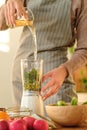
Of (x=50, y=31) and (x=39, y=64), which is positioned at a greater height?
(x=50, y=31)

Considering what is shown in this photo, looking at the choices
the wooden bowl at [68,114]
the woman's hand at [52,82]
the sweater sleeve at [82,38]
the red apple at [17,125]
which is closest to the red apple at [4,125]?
the red apple at [17,125]

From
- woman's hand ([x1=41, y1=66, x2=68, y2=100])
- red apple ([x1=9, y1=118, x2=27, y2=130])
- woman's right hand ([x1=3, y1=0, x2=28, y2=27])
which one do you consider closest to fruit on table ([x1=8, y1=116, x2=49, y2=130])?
red apple ([x1=9, y1=118, x2=27, y2=130])

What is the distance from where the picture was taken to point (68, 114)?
1289 millimetres

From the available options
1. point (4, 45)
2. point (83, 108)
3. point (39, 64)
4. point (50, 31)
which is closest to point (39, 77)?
point (39, 64)

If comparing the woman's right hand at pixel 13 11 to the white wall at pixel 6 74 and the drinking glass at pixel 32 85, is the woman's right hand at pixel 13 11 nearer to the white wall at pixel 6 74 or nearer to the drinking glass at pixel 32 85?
the drinking glass at pixel 32 85

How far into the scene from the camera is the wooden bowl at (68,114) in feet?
4.23

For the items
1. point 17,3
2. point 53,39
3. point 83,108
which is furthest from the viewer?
point 53,39

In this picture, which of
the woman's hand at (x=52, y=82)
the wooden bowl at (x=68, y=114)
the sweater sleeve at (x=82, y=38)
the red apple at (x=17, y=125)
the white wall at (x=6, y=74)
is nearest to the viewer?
the red apple at (x=17, y=125)

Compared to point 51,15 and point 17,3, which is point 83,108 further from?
point 51,15

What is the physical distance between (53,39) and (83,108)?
0.54 metres

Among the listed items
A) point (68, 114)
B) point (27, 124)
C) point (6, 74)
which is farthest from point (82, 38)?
point (6, 74)

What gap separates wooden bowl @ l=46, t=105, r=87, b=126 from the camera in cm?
129

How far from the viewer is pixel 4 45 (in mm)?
3176

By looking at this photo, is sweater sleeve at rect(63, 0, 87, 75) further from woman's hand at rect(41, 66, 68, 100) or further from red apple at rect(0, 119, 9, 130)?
red apple at rect(0, 119, 9, 130)
